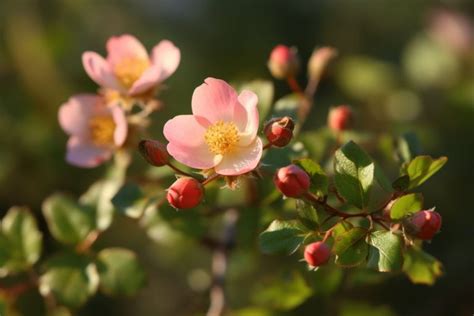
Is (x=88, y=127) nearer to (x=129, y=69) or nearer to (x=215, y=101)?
(x=129, y=69)

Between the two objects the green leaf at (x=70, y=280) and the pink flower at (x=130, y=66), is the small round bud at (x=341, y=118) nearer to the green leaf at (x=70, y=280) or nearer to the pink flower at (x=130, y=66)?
the pink flower at (x=130, y=66)

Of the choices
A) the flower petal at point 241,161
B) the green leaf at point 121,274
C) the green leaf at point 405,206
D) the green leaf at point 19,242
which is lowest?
the green leaf at point 121,274

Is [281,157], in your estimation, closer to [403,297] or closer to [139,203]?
[139,203]

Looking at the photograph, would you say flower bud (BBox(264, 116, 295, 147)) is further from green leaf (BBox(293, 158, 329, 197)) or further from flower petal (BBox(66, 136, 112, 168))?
flower petal (BBox(66, 136, 112, 168))

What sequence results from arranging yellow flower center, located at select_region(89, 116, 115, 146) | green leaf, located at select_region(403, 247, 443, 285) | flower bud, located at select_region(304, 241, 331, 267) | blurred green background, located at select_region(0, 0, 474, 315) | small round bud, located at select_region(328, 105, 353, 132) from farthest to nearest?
1. blurred green background, located at select_region(0, 0, 474, 315)
2. yellow flower center, located at select_region(89, 116, 115, 146)
3. small round bud, located at select_region(328, 105, 353, 132)
4. green leaf, located at select_region(403, 247, 443, 285)
5. flower bud, located at select_region(304, 241, 331, 267)

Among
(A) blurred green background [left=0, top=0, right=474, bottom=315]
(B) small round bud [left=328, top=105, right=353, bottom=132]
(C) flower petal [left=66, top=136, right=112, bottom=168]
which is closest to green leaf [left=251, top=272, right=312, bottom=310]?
(A) blurred green background [left=0, top=0, right=474, bottom=315]

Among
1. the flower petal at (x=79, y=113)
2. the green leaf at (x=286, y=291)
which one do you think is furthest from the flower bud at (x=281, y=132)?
the flower petal at (x=79, y=113)

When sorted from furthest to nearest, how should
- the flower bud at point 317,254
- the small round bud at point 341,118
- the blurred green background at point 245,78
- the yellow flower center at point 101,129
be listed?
the blurred green background at point 245,78 → the yellow flower center at point 101,129 → the small round bud at point 341,118 → the flower bud at point 317,254
